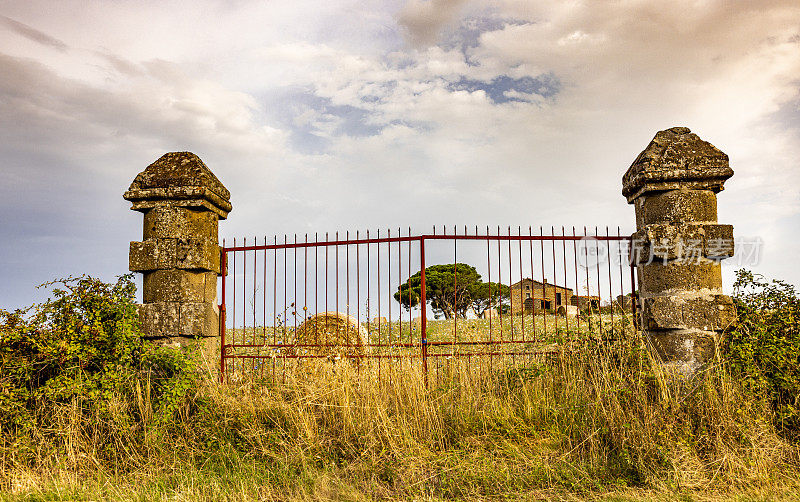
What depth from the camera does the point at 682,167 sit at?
6188mm

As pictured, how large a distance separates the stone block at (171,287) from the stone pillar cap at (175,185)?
835 millimetres

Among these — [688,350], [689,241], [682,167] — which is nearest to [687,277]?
[689,241]

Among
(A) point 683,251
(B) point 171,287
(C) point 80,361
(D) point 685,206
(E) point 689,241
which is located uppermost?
(D) point 685,206

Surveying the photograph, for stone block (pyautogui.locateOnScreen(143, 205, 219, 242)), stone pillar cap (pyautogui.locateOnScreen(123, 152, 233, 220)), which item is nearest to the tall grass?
stone block (pyautogui.locateOnScreen(143, 205, 219, 242))

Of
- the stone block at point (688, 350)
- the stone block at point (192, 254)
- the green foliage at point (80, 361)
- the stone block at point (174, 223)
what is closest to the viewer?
the green foliage at point (80, 361)

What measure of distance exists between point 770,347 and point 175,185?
6.86 metres

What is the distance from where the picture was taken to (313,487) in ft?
14.7

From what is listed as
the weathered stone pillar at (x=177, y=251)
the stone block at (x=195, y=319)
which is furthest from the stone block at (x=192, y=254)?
the stone block at (x=195, y=319)

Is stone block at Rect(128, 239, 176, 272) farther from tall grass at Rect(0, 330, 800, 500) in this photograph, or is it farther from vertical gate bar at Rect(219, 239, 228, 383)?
tall grass at Rect(0, 330, 800, 500)

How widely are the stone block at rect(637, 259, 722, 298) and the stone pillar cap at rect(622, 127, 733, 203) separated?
0.90 metres

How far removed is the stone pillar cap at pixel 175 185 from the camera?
6.36 m

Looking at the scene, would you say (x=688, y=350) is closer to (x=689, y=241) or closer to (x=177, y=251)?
(x=689, y=241)

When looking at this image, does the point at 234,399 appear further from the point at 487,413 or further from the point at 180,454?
the point at 487,413

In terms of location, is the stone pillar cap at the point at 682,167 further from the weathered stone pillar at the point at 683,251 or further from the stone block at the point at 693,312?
the stone block at the point at 693,312
